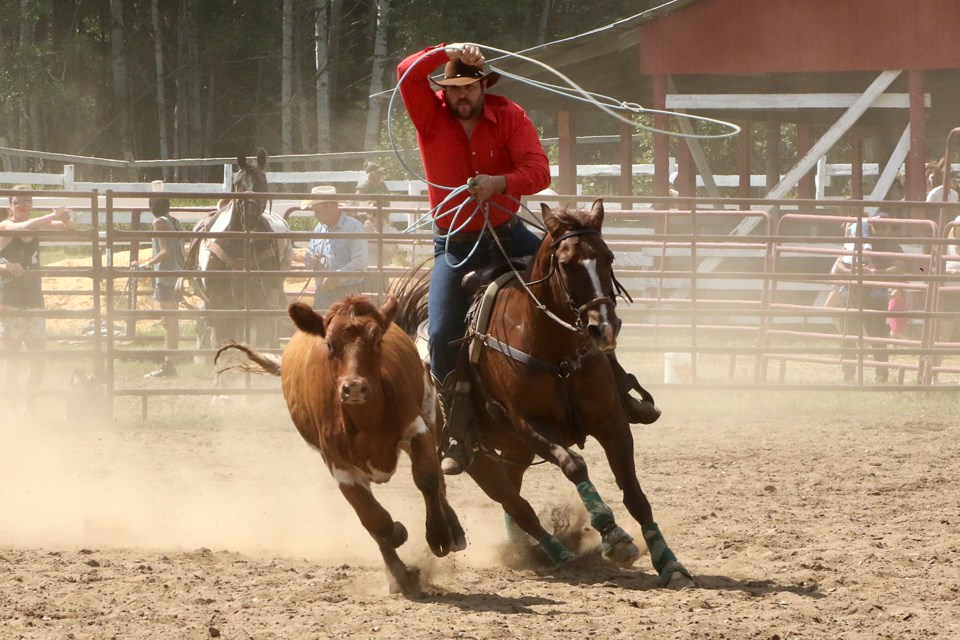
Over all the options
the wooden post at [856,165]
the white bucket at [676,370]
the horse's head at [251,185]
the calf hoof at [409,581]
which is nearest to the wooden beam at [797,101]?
the wooden post at [856,165]

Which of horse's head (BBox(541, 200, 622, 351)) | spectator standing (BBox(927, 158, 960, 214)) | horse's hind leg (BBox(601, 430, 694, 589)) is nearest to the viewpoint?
horse's head (BBox(541, 200, 622, 351))

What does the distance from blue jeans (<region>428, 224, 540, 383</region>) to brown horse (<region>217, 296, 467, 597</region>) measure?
579 millimetres

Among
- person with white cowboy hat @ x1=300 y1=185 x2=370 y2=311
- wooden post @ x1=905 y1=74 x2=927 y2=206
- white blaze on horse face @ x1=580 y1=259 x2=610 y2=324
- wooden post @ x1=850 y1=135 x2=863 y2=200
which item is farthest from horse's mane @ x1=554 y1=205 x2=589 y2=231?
wooden post @ x1=850 y1=135 x2=863 y2=200

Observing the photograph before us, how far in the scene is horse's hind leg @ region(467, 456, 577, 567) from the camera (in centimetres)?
563

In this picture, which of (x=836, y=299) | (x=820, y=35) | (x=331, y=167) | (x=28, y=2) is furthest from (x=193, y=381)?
(x=28, y=2)

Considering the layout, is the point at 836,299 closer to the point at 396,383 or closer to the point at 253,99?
the point at 396,383

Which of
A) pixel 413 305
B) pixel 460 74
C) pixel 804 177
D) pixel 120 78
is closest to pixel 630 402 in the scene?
pixel 413 305

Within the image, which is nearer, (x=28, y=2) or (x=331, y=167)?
(x=331, y=167)

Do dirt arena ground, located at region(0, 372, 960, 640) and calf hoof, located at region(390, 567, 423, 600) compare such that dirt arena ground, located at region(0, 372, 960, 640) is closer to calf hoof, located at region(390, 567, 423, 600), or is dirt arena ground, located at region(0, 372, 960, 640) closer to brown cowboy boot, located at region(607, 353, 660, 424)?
calf hoof, located at region(390, 567, 423, 600)

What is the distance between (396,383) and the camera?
16.3 ft

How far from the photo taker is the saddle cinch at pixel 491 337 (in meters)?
5.53

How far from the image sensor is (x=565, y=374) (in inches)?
207

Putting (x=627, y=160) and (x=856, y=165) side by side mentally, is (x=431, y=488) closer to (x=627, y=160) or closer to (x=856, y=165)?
(x=627, y=160)

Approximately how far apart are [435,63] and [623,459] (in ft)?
6.25
